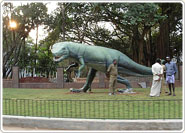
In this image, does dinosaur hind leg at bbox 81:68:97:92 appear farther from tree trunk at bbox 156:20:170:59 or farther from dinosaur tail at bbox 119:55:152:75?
tree trunk at bbox 156:20:170:59

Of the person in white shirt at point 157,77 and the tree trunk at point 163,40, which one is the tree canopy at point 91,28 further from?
the person in white shirt at point 157,77

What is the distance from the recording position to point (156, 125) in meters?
6.16

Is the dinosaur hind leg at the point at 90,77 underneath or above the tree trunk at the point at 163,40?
underneath

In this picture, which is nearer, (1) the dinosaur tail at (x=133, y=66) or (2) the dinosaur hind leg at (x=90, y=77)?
(1) the dinosaur tail at (x=133, y=66)

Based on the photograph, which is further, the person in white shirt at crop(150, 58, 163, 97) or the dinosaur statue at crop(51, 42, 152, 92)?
the dinosaur statue at crop(51, 42, 152, 92)

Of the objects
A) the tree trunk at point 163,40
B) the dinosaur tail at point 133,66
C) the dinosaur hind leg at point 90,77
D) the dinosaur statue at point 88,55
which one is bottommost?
the dinosaur hind leg at point 90,77

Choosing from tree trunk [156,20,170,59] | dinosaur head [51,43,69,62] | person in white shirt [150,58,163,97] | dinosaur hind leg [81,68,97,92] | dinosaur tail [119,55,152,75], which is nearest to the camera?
person in white shirt [150,58,163,97]

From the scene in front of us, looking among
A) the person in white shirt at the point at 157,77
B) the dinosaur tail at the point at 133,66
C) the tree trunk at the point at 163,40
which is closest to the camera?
the person in white shirt at the point at 157,77

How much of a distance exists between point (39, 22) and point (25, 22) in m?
1.44

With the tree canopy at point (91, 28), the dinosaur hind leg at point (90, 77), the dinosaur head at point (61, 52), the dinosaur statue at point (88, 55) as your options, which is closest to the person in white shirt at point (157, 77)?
the dinosaur statue at point (88, 55)

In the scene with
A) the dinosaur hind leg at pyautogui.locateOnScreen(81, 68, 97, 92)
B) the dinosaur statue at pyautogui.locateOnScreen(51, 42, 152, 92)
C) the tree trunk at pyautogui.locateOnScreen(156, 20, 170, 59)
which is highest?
the tree trunk at pyautogui.locateOnScreen(156, 20, 170, 59)

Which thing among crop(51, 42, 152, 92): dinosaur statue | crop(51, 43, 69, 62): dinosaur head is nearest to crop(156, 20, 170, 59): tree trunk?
crop(51, 42, 152, 92): dinosaur statue

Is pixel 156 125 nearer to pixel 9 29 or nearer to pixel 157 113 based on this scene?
pixel 157 113

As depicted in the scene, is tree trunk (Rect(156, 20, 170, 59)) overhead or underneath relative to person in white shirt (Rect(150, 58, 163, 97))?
overhead
